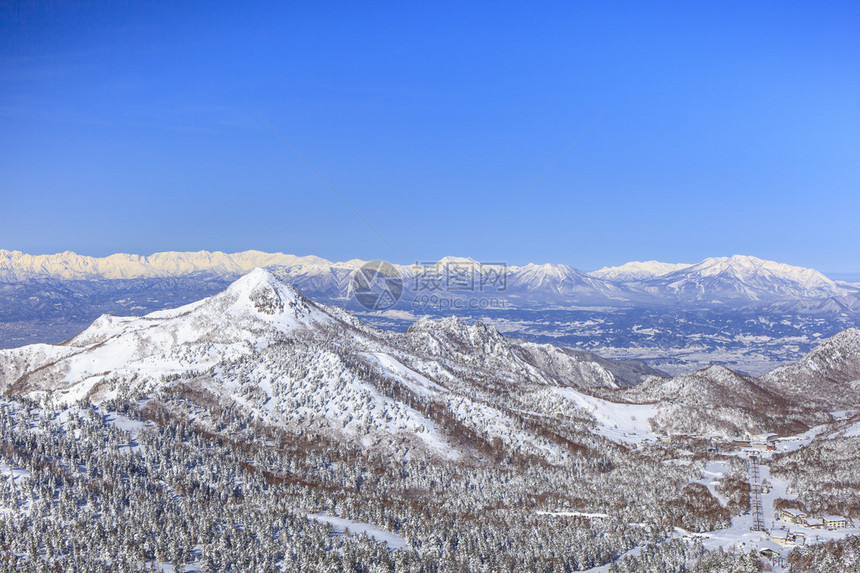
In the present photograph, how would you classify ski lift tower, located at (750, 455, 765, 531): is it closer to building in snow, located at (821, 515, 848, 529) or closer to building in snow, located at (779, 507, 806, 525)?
building in snow, located at (779, 507, 806, 525)

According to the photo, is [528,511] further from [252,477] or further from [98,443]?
[98,443]

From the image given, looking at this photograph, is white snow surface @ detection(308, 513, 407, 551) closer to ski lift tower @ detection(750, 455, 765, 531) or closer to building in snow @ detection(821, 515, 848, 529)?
ski lift tower @ detection(750, 455, 765, 531)

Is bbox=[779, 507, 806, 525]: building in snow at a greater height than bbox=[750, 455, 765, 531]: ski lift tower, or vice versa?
bbox=[779, 507, 806, 525]: building in snow

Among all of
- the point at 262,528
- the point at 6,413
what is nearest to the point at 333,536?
the point at 262,528

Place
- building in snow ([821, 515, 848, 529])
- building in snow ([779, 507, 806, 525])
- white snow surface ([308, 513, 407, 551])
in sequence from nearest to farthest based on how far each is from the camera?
white snow surface ([308, 513, 407, 551])
building in snow ([821, 515, 848, 529])
building in snow ([779, 507, 806, 525])

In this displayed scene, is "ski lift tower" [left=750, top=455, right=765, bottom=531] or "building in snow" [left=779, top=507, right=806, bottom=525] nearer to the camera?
"building in snow" [left=779, top=507, right=806, bottom=525]

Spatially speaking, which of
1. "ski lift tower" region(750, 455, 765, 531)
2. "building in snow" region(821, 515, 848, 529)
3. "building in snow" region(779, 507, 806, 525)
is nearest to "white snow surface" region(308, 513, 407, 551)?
"ski lift tower" region(750, 455, 765, 531)

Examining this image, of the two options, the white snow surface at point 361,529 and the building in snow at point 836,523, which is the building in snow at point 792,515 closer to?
the building in snow at point 836,523

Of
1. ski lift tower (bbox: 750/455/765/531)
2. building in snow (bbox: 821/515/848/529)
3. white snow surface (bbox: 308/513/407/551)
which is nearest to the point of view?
white snow surface (bbox: 308/513/407/551)

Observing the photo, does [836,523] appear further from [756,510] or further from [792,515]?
[756,510]

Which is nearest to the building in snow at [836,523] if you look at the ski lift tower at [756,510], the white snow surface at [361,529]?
the ski lift tower at [756,510]

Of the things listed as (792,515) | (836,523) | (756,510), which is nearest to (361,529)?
(756,510)
